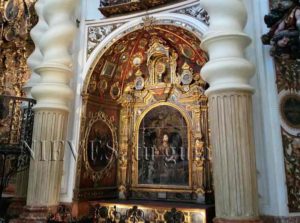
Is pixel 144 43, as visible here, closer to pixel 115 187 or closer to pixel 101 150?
pixel 101 150

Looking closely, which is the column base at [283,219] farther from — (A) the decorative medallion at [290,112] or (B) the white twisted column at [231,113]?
(A) the decorative medallion at [290,112]

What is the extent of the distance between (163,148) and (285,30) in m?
3.40

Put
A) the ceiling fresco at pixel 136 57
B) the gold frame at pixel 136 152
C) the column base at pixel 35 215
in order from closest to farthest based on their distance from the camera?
1. the column base at pixel 35 215
2. the ceiling fresco at pixel 136 57
3. the gold frame at pixel 136 152

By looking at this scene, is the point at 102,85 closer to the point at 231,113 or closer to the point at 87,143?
the point at 87,143

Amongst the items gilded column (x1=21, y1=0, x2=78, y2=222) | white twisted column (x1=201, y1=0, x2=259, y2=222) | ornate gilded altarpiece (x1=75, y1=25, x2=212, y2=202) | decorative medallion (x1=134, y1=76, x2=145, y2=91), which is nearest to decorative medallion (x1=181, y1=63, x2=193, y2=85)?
ornate gilded altarpiece (x1=75, y1=25, x2=212, y2=202)

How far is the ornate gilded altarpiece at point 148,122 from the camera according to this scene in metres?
6.21

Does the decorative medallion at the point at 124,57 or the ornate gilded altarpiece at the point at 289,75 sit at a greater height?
the decorative medallion at the point at 124,57

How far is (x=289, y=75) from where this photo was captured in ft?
15.0

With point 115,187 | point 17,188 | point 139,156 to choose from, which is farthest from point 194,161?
point 17,188

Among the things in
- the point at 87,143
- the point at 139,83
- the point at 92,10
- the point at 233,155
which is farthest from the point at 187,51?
the point at 233,155

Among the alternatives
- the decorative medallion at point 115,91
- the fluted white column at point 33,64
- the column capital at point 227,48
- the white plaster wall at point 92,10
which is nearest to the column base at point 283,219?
the column capital at point 227,48

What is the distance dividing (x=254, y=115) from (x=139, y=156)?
3001 mm

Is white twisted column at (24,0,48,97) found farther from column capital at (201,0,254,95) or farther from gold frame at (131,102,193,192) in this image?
column capital at (201,0,254,95)

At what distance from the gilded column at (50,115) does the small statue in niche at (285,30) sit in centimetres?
345
